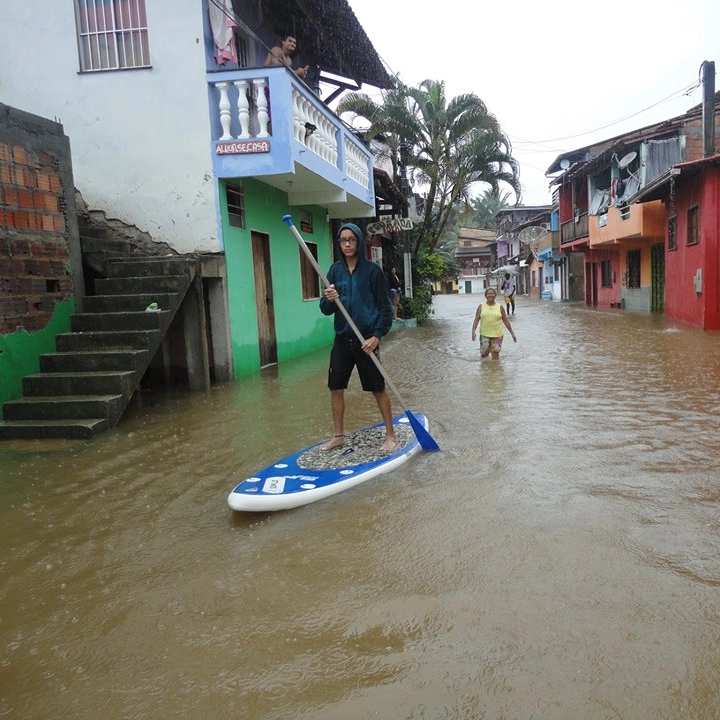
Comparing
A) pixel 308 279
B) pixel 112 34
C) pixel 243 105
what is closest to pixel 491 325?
pixel 308 279

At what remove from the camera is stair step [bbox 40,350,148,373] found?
6.59 metres

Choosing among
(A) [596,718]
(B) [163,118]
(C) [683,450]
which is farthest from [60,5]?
(A) [596,718]

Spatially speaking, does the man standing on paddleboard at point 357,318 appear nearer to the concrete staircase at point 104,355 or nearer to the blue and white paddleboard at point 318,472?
the blue and white paddleboard at point 318,472

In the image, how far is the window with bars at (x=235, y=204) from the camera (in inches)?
359

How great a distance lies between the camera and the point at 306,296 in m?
12.8

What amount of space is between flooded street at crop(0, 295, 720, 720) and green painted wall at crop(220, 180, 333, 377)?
12.1ft

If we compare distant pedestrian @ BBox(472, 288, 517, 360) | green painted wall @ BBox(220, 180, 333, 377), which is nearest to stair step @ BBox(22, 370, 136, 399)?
green painted wall @ BBox(220, 180, 333, 377)

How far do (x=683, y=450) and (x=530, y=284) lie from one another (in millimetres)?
43596

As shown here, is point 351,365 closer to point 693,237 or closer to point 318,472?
point 318,472

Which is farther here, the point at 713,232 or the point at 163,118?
the point at 713,232

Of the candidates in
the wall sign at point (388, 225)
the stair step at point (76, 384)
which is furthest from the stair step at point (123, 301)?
the wall sign at point (388, 225)

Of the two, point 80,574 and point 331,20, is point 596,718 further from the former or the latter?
point 331,20

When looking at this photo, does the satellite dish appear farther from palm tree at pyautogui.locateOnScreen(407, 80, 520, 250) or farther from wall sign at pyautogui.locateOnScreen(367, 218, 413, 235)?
wall sign at pyautogui.locateOnScreen(367, 218, 413, 235)

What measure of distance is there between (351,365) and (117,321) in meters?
3.50
